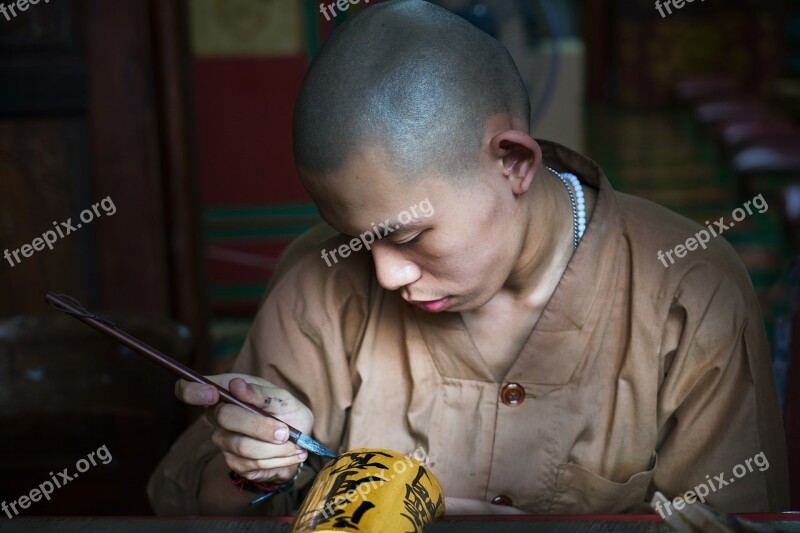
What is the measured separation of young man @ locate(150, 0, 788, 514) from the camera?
48.8 inches

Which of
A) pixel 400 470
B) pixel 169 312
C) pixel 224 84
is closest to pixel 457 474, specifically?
pixel 400 470

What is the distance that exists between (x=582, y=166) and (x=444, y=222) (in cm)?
46

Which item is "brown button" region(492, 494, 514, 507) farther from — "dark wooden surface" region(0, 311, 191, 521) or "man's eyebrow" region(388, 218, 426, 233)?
"dark wooden surface" region(0, 311, 191, 521)

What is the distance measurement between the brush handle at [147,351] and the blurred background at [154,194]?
1.92 ft

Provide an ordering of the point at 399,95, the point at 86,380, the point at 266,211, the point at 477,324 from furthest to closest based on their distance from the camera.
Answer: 1. the point at 266,211
2. the point at 86,380
3. the point at 477,324
4. the point at 399,95

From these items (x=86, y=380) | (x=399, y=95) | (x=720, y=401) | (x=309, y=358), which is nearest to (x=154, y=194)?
(x=86, y=380)

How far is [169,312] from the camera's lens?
3.10 m

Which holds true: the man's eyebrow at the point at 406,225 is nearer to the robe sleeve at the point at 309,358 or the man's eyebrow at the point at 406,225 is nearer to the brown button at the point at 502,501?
the robe sleeve at the point at 309,358

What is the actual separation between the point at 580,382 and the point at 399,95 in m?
0.57

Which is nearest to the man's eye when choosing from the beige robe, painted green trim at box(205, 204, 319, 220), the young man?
the young man

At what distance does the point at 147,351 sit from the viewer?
3.85 ft

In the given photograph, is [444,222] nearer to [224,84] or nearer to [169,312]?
[169,312]

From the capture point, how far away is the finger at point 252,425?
1.28m

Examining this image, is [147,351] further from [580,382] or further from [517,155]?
[580,382]
